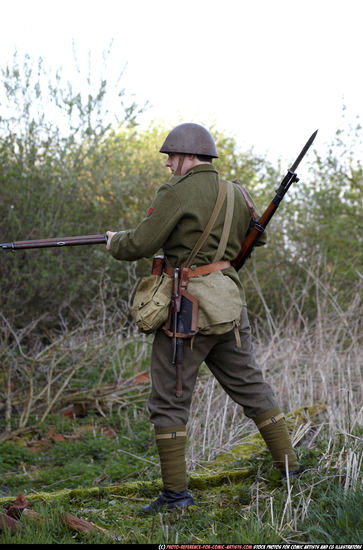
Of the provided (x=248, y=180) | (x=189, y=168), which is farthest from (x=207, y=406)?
(x=248, y=180)

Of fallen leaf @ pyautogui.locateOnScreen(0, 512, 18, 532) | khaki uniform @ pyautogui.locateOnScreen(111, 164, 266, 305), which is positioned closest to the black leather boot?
fallen leaf @ pyautogui.locateOnScreen(0, 512, 18, 532)

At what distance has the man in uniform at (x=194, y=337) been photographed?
12.0 feet

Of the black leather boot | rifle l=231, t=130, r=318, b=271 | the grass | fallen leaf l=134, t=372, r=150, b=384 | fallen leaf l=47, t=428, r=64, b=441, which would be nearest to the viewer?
the grass

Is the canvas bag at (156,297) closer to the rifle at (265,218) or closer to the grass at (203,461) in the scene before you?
the rifle at (265,218)

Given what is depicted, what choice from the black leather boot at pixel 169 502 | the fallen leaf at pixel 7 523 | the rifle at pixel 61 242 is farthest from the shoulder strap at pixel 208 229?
the fallen leaf at pixel 7 523

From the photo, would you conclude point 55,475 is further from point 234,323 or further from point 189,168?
point 189,168

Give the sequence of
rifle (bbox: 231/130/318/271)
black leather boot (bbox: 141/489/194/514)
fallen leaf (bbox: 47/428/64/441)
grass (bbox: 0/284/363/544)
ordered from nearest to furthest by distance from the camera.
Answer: grass (bbox: 0/284/363/544) → black leather boot (bbox: 141/489/194/514) → rifle (bbox: 231/130/318/271) → fallen leaf (bbox: 47/428/64/441)

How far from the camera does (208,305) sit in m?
3.67

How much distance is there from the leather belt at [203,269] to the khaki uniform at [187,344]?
30mm

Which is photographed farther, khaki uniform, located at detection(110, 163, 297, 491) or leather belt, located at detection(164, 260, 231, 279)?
leather belt, located at detection(164, 260, 231, 279)

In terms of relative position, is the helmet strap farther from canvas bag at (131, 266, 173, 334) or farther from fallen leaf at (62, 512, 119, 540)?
fallen leaf at (62, 512, 119, 540)

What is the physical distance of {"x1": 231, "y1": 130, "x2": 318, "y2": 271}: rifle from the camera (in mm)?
3906

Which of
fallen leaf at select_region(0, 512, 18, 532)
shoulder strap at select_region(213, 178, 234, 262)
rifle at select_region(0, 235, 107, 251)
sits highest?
shoulder strap at select_region(213, 178, 234, 262)

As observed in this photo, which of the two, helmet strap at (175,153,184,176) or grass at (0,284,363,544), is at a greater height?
helmet strap at (175,153,184,176)
